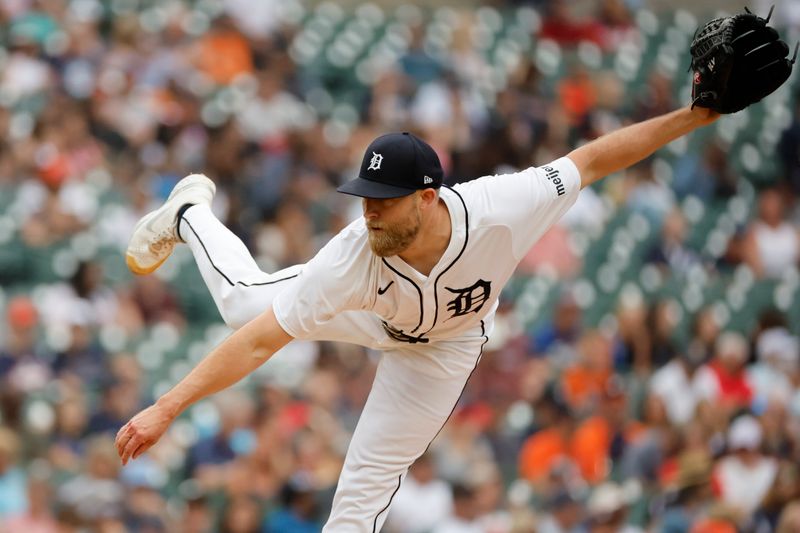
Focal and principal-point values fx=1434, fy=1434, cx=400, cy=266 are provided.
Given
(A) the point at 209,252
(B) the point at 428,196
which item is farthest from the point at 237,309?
(B) the point at 428,196

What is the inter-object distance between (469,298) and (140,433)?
1536 millimetres

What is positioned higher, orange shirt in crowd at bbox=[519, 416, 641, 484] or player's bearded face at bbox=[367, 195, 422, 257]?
player's bearded face at bbox=[367, 195, 422, 257]

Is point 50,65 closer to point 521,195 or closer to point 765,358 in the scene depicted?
point 765,358

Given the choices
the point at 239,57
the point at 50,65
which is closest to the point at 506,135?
the point at 239,57

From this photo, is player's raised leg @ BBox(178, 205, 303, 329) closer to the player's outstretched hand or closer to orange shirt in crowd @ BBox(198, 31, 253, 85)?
the player's outstretched hand

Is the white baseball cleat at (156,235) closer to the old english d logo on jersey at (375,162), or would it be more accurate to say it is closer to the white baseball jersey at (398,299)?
the white baseball jersey at (398,299)

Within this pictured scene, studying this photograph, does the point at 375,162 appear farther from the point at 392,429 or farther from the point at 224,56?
the point at 224,56

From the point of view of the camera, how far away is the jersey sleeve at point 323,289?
559 centimetres

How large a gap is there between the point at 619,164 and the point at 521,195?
1.59ft

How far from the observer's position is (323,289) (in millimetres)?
5633

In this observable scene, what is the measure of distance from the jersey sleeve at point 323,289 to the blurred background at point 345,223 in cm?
362

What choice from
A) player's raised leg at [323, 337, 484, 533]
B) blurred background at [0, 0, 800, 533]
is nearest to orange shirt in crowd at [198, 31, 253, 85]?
blurred background at [0, 0, 800, 533]

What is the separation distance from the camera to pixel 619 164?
6113 millimetres

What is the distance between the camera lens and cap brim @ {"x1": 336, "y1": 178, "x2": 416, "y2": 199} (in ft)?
17.7
